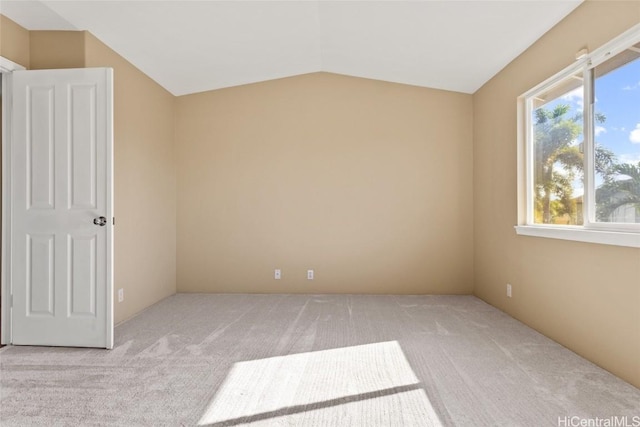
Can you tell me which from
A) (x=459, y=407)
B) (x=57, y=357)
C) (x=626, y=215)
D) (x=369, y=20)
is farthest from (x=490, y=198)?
(x=57, y=357)

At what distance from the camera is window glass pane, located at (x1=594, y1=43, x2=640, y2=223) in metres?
2.24

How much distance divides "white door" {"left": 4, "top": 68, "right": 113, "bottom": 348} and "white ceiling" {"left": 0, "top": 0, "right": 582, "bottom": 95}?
56 centimetres

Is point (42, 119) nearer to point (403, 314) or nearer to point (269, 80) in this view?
point (269, 80)

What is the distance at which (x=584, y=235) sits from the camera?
2.50 m

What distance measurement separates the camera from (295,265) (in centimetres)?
470

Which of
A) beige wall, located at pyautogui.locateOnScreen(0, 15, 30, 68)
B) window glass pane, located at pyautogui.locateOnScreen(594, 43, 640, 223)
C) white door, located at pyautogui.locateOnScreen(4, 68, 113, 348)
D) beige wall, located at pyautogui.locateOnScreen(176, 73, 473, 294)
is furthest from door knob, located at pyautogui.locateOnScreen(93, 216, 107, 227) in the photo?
window glass pane, located at pyautogui.locateOnScreen(594, 43, 640, 223)

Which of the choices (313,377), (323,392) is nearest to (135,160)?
(313,377)

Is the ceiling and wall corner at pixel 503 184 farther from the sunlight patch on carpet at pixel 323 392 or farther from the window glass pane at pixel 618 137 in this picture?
the sunlight patch on carpet at pixel 323 392

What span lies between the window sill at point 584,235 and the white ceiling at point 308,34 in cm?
159

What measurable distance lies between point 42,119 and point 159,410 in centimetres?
236

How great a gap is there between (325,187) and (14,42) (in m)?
3.19

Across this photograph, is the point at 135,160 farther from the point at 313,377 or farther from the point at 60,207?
the point at 313,377

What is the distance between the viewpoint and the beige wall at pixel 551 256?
7.33 ft

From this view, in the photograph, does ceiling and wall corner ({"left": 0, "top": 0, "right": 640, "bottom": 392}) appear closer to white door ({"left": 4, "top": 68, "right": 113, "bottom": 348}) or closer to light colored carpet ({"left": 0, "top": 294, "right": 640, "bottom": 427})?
light colored carpet ({"left": 0, "top": 294, "right": 640, "bottom": 427})
